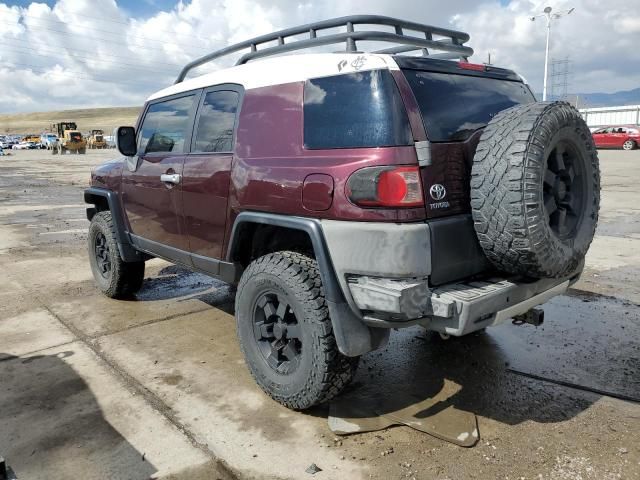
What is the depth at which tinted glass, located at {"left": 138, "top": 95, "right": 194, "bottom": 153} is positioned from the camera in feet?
13.0

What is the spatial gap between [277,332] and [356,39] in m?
1.73

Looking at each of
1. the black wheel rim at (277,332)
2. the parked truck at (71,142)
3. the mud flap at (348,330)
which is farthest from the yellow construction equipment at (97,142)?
the mud flap at (348,330)

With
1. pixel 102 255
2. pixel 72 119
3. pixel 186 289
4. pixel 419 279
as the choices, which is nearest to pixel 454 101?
pixel 419 279

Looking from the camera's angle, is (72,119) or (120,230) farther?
(72,119)

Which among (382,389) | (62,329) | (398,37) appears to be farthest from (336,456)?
(62,329)

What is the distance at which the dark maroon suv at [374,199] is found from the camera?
2.51 metres

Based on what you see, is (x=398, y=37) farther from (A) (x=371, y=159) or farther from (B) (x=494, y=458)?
(B) (x=494, y=458)

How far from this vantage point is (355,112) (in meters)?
2.68

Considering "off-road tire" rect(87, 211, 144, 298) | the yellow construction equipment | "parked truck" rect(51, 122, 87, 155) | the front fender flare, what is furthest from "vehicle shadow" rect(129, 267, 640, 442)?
the yellow construction equipment

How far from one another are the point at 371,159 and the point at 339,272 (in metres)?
0.59

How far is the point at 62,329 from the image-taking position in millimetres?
4434

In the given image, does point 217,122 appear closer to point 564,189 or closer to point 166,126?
point 166,126

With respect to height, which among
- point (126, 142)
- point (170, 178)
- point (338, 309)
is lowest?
point (338, 309)

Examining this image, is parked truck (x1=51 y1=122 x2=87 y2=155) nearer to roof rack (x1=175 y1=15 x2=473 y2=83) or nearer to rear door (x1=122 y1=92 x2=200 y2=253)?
rear door (x1=122 y1=92 x2=200 y2=253)
